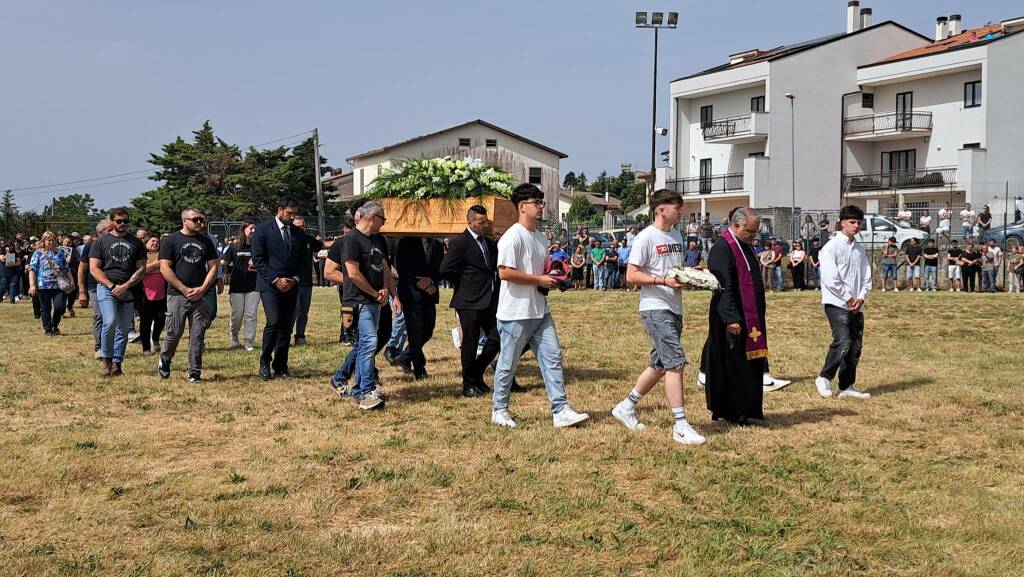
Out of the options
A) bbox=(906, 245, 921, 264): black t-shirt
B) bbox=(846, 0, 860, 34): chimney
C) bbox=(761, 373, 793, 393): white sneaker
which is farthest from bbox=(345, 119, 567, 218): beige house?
bbox=(761, 373, 793, 393): white sneaker

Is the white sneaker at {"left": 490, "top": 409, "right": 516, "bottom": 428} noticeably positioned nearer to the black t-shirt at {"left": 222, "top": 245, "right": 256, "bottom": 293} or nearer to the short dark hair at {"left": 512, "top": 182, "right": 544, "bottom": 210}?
the short dark hair at {"left": 512, "top": 182, "right": 544, "bottom": 210}

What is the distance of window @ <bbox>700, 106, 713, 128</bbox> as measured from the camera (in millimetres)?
51128

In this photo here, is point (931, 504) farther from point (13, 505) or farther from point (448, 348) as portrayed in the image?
Answer: point (448, 348)

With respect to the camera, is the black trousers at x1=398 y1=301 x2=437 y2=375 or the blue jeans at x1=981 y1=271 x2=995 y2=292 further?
the blue jeans at x1=981 y1=271 x2=995 y2=292

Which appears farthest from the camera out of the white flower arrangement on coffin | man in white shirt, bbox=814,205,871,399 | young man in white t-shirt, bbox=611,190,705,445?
man in white shirt, bbox=814,205,871,399

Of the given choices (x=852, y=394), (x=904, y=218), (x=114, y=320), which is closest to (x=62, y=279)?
(x=114, y=320)

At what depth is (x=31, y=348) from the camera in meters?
14.2

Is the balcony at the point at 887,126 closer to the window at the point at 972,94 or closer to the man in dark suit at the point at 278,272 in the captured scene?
the window at the point at 972,94

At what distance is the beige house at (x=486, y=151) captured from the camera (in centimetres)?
6462

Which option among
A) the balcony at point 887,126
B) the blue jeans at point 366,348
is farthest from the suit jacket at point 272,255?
the balcony at point 887,126

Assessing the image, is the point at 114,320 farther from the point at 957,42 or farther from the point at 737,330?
the point at 957,42

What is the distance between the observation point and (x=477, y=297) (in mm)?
9297

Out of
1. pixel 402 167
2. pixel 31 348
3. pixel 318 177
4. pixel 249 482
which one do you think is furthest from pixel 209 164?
pixel 249 482

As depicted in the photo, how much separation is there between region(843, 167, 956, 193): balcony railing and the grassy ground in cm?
3601
